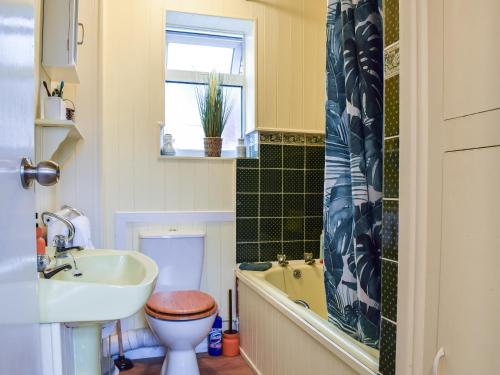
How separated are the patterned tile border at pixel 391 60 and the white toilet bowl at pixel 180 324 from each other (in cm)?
146

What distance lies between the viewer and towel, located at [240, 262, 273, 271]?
2467mm

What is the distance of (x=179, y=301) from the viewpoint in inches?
80.0

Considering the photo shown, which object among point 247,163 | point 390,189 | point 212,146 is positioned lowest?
point 390,189

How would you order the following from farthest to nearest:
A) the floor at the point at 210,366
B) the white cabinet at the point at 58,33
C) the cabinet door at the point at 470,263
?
the floor at the point at 210,366 → the white cabinet at the point at 58,33 → the cabinet door at the point at 470,263

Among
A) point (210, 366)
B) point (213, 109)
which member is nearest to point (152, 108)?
point (213, 109)

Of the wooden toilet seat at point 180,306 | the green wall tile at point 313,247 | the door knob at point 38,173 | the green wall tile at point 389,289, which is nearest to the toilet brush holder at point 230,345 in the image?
the wooden toilet seat at point 180,306

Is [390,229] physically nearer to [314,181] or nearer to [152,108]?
[314,181]

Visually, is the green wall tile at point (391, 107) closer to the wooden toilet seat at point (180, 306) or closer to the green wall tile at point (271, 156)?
the wooden toilet seat at point (180, 306)

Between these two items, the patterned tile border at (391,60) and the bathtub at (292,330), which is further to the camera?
the bathtub at (292,330)

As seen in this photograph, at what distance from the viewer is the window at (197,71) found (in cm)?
271

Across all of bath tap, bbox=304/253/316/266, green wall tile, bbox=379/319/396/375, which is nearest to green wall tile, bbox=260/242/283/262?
bath tap, bbox=304/253/316/266

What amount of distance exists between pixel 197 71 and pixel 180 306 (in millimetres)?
1671

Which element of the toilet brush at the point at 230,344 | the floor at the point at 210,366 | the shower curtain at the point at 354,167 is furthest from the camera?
the toilet brush at the point at 230,344

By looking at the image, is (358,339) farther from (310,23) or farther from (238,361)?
(310,23)
